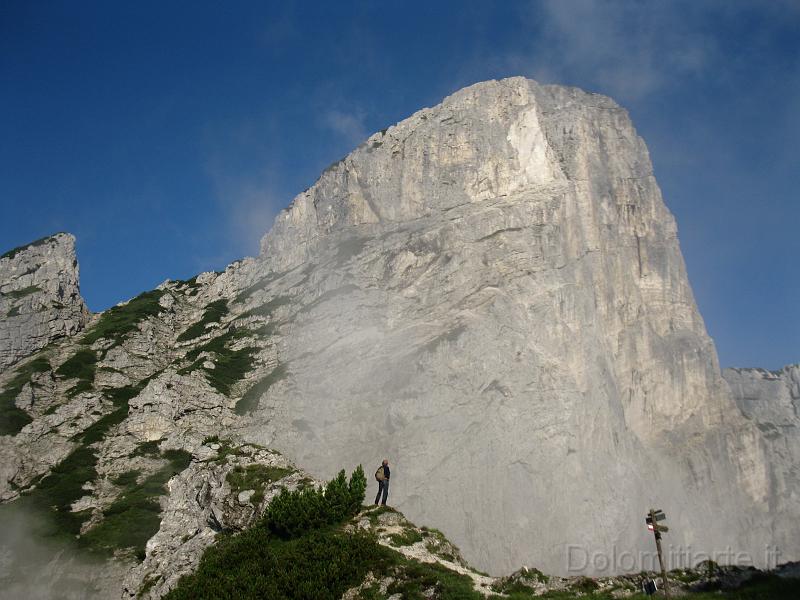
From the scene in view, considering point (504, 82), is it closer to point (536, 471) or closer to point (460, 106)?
point (460, 106)

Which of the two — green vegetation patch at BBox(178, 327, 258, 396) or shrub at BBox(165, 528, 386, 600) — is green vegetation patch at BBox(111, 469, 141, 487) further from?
shrub at BBox(165, 528, 386, 600)

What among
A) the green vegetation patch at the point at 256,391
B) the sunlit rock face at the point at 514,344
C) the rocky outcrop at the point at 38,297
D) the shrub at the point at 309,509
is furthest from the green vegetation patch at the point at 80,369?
the shrub at the point at 309,509

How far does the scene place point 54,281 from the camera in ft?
361

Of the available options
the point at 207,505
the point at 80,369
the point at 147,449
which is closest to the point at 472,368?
the point at 147,449

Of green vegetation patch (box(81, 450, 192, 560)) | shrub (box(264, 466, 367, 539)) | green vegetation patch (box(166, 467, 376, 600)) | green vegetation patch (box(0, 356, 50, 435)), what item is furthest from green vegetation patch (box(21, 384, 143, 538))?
shrub (box(264, 466, 367, 539))

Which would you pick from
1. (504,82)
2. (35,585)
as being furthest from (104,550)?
(504,82)

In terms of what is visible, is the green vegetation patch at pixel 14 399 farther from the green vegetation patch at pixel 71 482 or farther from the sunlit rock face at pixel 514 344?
the sunlit rock face at pixel 514 344

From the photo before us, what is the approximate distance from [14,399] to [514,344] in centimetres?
6258

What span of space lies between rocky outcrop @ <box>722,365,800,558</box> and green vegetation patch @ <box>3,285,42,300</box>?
119 m

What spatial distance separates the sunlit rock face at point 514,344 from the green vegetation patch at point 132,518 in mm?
13505

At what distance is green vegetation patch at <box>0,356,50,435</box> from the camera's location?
7256cm

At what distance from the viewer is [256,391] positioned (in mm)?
83062

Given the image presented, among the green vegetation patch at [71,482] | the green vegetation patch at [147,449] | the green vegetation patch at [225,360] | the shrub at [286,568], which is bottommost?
the shrub at [286,568]

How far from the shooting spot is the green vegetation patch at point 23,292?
10362 centimetres
